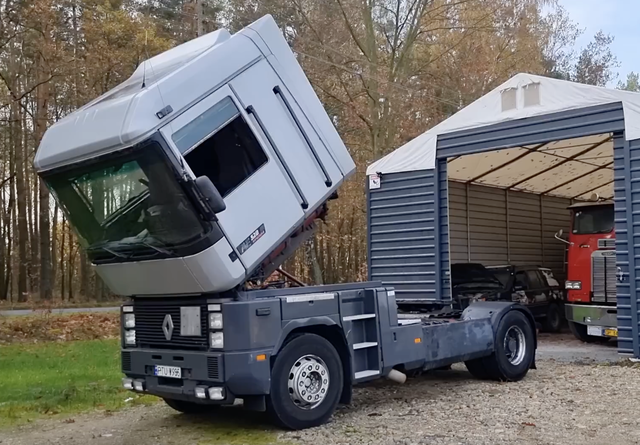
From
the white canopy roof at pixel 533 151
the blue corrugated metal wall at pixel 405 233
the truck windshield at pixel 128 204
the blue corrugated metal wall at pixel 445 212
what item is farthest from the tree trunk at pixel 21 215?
the truck windshield at pixel 128 204

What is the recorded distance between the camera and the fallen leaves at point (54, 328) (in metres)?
17.8

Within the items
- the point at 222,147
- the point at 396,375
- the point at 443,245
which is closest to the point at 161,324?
the point at 222,147

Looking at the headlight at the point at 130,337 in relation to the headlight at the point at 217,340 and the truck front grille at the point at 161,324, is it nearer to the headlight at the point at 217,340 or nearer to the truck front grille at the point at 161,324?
the truck front grille at the point at 161,324

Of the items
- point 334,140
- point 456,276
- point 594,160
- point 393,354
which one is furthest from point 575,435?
point 594,160

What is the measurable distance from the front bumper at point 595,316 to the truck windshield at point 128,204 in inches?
365

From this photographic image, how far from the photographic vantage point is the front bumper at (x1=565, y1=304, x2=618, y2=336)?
13144mm

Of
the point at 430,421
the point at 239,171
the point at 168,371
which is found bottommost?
the point at 430,421

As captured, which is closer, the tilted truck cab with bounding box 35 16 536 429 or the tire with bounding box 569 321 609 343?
the tilted truck cab with bounding box 35 16 536 429

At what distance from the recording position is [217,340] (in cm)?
676

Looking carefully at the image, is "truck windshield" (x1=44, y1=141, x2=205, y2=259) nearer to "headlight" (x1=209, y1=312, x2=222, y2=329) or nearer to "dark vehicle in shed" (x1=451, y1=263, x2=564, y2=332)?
"headlight" (x1=209, y1=312, x2=222, y2=329)

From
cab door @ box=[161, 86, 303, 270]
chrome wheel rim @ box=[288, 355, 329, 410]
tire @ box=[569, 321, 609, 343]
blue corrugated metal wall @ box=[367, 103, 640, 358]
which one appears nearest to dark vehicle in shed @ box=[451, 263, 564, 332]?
blue corrugated metal wall @ box=[367, 103, 640, 358]

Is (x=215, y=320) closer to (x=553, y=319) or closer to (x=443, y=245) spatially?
(x=443, y=245)

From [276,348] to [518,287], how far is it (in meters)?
10.6

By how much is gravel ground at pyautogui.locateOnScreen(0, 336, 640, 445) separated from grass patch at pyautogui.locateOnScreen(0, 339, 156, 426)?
26.1 inches
